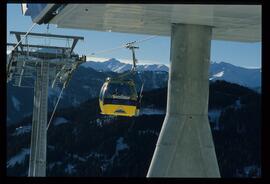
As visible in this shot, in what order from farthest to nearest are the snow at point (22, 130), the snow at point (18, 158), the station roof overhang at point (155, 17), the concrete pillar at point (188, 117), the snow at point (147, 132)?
1. the snow at point (22, 130)
2. the snow at point (18, 158)
3. the snow at point (147, 132)
4. the concrete pillar at point (188, 117)
5. the station roof overhang at point (155, 17)

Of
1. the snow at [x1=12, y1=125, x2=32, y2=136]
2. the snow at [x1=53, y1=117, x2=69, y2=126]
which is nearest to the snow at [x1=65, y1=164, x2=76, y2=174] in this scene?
the snow at [x1=53, y1=117, x2=69, y2=126]

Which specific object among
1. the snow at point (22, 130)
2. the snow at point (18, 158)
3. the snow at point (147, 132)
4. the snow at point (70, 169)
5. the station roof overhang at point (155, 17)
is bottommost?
the snow at point (70, 169)

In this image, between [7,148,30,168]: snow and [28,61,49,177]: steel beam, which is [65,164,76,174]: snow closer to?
[7,148,30,168]: snow

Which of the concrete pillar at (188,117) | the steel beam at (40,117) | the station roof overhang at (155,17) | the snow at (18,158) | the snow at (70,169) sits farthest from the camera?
the snow at (18,158)

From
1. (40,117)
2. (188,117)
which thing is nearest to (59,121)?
(40,117)

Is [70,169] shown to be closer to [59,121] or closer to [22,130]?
[59,121]

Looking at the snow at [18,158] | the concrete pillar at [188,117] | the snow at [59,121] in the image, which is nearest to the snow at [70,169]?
the snow at [18,158]

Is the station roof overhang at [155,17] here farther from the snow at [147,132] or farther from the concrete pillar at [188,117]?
the snow at [147,132]
